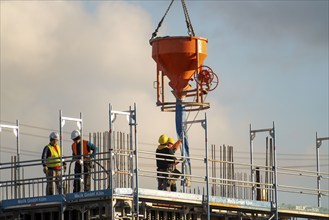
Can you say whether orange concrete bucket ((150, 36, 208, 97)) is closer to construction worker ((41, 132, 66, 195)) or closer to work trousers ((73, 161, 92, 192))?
construction worker ((41, 132, 66, 195))

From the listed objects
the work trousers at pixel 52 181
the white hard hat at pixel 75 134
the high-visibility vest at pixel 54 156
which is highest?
the white hard hat at pixel 75 134

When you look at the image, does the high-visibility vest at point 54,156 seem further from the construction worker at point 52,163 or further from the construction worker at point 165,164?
the construction worker at point 165,164

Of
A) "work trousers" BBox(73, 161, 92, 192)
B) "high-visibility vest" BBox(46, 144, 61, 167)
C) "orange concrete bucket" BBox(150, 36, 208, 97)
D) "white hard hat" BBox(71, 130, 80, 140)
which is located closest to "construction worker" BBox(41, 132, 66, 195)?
"high-visibility vest" BBox(46, 144, 61, 167)

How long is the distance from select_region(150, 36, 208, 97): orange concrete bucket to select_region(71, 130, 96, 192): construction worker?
7.97m

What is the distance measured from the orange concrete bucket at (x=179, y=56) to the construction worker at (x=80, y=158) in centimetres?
797

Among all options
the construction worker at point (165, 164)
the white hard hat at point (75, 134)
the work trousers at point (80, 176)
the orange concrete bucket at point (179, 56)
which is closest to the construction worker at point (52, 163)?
the work trousers at point (80, 176)

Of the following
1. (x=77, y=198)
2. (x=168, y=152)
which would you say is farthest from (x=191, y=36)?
(x=77, y=198)

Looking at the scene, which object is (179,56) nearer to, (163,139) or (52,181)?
(163,139)

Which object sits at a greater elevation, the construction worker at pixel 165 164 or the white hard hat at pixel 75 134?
the white hard hat at pixel 75 134

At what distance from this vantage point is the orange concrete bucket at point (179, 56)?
6262 cm

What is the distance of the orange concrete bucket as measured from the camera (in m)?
62.6

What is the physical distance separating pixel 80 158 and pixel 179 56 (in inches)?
348

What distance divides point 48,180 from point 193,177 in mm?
5547

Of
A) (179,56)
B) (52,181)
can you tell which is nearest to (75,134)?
(52,181)
